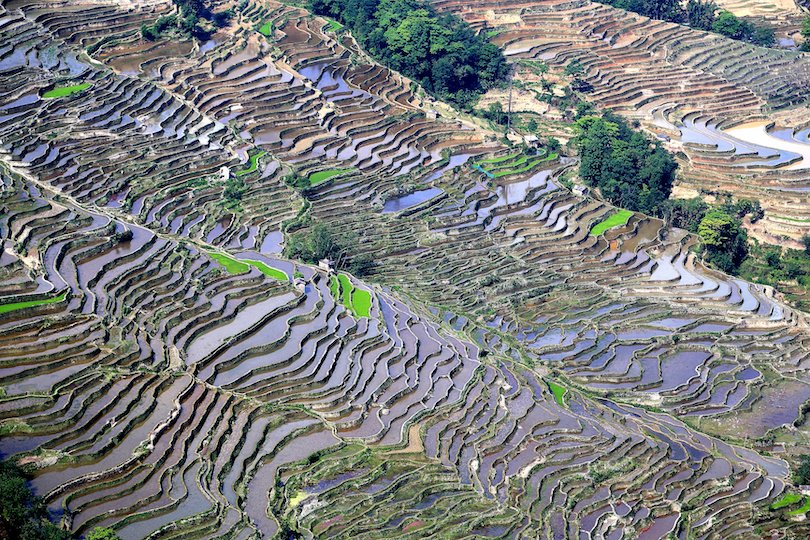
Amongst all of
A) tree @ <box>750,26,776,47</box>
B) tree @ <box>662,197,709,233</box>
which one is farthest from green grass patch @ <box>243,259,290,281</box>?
tree @ <box>750,26,776,47</box>

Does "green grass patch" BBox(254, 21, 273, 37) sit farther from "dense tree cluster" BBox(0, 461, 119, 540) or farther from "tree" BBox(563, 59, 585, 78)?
"dense tree cluster" BBox(0, 461, 119, 540)

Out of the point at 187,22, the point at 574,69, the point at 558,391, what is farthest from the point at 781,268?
the point at 187,22

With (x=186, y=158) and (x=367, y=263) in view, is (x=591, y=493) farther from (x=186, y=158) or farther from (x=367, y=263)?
(x=186, y=158)

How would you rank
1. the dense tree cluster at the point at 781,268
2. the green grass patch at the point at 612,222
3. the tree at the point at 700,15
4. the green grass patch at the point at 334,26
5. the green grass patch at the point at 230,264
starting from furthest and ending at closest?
the tree at the point at 700,15, the green grass patch at the point at 334,26, the green grass patch at the point at 612,222, the dense tree cluster at the point at 781,268, the green grass patch at the point at 230,264

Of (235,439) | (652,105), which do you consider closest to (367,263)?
(235,439)

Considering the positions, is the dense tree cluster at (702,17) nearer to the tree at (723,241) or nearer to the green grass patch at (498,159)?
the green grass patch at (498,159)

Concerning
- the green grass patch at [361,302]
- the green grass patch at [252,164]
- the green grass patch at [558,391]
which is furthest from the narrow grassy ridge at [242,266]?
the green grass patch at [558,391]

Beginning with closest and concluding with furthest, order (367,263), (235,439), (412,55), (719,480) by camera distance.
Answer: (235,439), (719,480), (367,263), (412,55)
